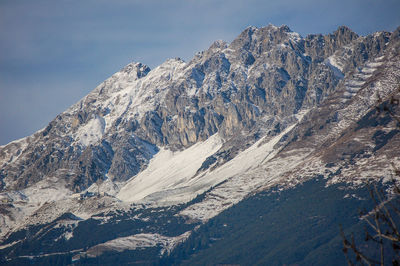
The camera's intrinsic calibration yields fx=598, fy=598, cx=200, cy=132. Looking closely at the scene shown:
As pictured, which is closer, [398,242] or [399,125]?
[398,242]

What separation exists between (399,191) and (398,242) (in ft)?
6.88

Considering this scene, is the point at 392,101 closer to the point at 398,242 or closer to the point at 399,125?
the point at 399,125

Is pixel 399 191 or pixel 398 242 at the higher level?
pixel 399 191

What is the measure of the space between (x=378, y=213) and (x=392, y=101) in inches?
167

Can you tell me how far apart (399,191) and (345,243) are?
328cm

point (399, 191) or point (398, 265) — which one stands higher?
point (399, 191)

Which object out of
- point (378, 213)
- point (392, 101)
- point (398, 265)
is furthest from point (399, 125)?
point (398, 265)

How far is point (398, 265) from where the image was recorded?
21.0 meters

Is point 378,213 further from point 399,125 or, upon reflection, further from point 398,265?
point 399,125

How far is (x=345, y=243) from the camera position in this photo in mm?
21625

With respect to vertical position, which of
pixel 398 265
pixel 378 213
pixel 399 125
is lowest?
pixel 398 265

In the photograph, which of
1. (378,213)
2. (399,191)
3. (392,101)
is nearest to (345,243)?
(378,213)

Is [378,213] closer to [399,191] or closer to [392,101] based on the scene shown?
[399,191]

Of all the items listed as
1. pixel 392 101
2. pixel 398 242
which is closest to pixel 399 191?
pixel 398 242
